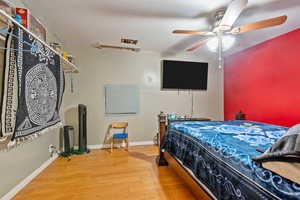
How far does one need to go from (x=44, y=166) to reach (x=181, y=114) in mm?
3119

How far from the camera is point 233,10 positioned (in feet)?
4.93

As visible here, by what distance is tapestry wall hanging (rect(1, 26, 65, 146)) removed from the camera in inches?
50.7

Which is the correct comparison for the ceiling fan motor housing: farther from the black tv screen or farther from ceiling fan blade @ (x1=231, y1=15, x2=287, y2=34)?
the black tv screen

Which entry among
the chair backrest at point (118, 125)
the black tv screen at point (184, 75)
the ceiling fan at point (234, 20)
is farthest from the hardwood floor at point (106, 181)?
the ceiling fan at point (234, 20)

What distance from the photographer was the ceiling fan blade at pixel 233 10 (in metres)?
1.40

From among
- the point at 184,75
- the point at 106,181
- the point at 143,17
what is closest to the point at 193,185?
the point at 106,181

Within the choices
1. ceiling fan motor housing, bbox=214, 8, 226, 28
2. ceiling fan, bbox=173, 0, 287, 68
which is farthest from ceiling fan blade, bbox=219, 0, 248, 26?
ceiling fan motor housing, bbox=214, 8, 226, 28

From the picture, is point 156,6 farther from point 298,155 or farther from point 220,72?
point 220,72

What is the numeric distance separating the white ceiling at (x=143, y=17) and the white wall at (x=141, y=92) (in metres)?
0.57

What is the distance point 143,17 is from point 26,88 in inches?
69.5

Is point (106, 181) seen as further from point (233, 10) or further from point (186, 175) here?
point (233, 10)

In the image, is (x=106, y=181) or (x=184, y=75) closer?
(x=106, y=181)

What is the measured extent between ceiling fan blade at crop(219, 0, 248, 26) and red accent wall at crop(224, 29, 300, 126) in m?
1.74

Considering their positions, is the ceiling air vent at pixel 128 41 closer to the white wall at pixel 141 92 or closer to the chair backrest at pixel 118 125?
the white wall at pixel 141 92
